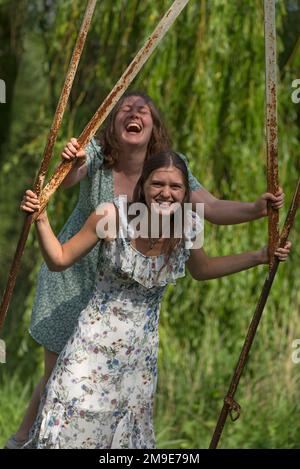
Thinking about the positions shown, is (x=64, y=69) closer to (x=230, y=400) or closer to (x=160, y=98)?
(x=160, y=98)

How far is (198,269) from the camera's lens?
11.3 ft

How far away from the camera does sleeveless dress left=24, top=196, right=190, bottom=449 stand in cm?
326

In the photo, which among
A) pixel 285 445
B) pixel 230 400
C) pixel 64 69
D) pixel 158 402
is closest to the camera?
pixel 230 400

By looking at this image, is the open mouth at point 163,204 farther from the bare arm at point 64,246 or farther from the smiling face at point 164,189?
the bare arm at point 64,246

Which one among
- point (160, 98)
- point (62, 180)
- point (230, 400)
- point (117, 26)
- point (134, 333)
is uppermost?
point (117, 26)

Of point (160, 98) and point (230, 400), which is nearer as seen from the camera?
point (230, 400)

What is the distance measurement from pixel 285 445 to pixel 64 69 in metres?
2.25

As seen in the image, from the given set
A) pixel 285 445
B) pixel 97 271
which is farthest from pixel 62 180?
pixel 285 445

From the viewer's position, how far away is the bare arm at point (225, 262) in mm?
3346

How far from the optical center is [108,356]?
3303mm

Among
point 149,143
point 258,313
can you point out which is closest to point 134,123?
point 149,143

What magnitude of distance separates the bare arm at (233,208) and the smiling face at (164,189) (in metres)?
0.23

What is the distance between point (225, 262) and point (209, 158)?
80.0 inches

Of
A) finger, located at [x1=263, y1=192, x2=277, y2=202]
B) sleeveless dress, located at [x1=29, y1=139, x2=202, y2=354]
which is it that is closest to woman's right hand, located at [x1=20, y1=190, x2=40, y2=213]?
sleeveless dress, located at [x1=29, y1=139, x2=202, y2=354]
